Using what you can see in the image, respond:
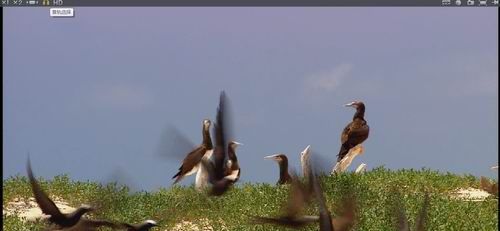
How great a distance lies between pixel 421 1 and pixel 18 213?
8.73 metres

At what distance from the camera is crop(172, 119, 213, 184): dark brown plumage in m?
12.9

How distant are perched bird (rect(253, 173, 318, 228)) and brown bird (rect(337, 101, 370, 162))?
1234 centimetres

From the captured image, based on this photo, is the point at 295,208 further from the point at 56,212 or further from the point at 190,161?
the point at 190,161

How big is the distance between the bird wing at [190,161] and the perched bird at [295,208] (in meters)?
8.18

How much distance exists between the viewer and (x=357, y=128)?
643 inches

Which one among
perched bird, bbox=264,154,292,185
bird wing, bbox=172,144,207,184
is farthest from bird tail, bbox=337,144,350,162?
bird wing, bbox=172,144,207,184

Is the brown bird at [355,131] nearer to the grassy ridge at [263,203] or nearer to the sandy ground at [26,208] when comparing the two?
the grassy ridge at [263,203]

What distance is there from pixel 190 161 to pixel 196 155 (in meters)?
0.56

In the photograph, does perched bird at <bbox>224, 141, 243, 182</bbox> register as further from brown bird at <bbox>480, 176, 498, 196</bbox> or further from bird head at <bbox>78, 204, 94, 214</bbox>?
brown bird at <bbox>480, 176, 498, 196</bbox>

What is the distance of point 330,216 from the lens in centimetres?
320

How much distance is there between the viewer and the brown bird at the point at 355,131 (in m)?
16.3

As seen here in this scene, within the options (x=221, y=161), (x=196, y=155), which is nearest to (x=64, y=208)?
(x=196, y=155)

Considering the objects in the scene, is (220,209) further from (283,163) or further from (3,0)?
(3,0)

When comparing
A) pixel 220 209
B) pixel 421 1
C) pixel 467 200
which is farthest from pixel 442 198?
pixel 421 1
